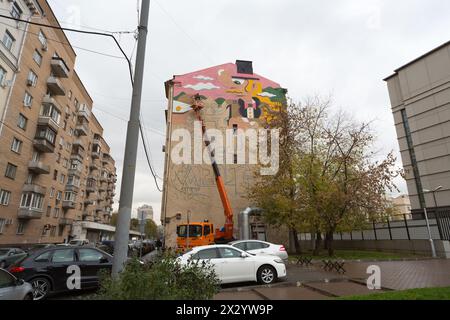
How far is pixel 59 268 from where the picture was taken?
929 centimetres

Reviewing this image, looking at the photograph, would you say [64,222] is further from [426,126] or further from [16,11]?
[426,126]

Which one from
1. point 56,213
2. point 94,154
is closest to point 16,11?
point 56,213

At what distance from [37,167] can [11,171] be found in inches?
131

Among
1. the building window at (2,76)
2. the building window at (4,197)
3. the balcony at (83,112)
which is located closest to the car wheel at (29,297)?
the building window at (4,197)

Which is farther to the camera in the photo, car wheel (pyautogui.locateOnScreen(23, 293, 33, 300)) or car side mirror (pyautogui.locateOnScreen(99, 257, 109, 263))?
car side mirror (pyautogui.locateOnScreen(99, 257, 109, 263))

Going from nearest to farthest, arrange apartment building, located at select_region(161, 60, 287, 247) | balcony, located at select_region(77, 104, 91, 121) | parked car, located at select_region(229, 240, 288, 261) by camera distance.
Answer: parked car, located at select_region(229, 240, 288, 261)
apartment building, located at select_region(161, 60, 287, 247)
balcony, located at select_region(77, 104, 91, 121)

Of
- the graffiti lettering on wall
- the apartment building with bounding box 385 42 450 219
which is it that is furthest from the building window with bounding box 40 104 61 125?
the apartment building with bounding box 385 42 450 219

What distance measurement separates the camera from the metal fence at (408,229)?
21109 millimetres

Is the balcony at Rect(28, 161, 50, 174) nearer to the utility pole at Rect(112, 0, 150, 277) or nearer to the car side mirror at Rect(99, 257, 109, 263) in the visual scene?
the car side mirror at Rect(99, 257, 109, 263)

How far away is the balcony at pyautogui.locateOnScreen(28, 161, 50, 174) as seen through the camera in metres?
32.4

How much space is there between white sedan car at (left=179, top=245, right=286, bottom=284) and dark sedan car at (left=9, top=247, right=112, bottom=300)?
10.8 feet

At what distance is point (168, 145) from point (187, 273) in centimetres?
2928

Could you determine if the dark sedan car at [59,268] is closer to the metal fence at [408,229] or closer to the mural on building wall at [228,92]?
the metal fence at [408,229]

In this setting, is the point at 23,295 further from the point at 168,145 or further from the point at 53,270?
the point at 168,145
